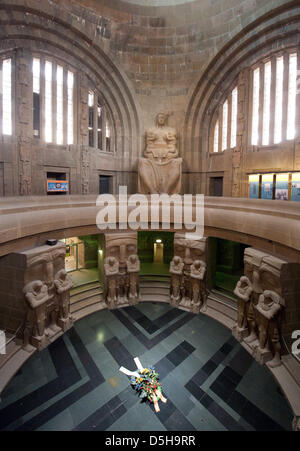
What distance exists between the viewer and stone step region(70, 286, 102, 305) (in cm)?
706

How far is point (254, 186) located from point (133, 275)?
6.03 metres

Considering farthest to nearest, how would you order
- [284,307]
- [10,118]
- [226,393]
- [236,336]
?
1. [10,118]
2. [236,336]
3. [284,307]
4. [226,393]

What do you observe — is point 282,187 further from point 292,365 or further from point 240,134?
point 292,365

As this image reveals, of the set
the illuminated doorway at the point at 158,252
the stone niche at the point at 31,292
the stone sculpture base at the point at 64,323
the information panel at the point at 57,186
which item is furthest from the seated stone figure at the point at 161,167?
the stone sculpture base at the point at 64,323

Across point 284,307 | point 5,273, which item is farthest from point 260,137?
point 5,273

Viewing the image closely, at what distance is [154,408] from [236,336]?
2681 millimetres

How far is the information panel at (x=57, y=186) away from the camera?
918 cm

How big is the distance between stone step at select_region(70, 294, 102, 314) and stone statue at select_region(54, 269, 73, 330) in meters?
0.68

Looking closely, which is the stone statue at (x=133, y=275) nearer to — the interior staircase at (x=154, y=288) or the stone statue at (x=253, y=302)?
the interior staircase at (x=154, y=288)

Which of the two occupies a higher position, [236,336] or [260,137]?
[260,137]

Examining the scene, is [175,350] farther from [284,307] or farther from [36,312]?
[36,312]

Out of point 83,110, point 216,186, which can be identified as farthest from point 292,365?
point 83,110
